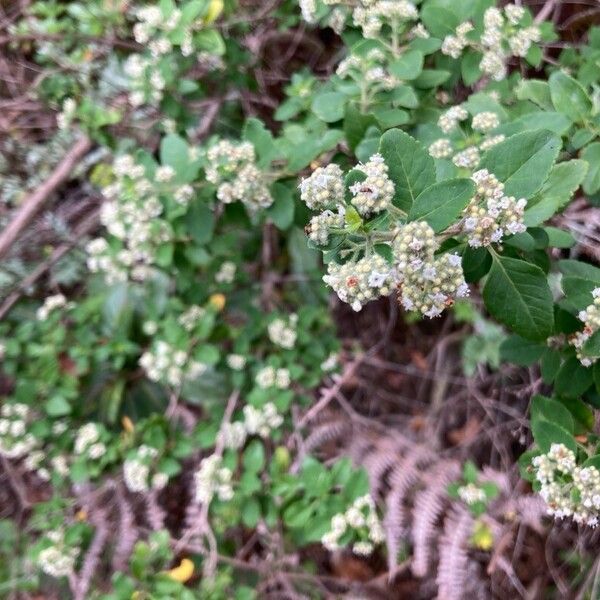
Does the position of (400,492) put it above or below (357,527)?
below

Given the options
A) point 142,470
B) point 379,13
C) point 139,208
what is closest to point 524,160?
point 379,13

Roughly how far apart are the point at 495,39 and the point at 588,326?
903 millimetres

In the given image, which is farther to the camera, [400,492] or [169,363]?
[400,492]

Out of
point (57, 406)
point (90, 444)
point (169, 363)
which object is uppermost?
point (169, 363)

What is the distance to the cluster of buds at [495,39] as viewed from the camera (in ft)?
5.63

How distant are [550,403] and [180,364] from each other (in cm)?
134

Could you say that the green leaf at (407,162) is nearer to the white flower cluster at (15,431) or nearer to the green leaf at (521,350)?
the green leaf at (521,350)

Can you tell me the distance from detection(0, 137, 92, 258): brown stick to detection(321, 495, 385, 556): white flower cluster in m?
1.92

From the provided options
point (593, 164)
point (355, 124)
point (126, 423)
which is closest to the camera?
point (593, 164)

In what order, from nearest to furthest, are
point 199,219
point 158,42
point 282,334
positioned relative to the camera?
point 199,219 < point 158,42 < point 282,334

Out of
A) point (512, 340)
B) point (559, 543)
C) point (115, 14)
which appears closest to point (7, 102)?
point (115, 14)

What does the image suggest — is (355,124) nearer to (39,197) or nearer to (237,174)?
(237,174)

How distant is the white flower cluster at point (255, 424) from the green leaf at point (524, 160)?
136 centimetres

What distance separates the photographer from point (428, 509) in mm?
2580
